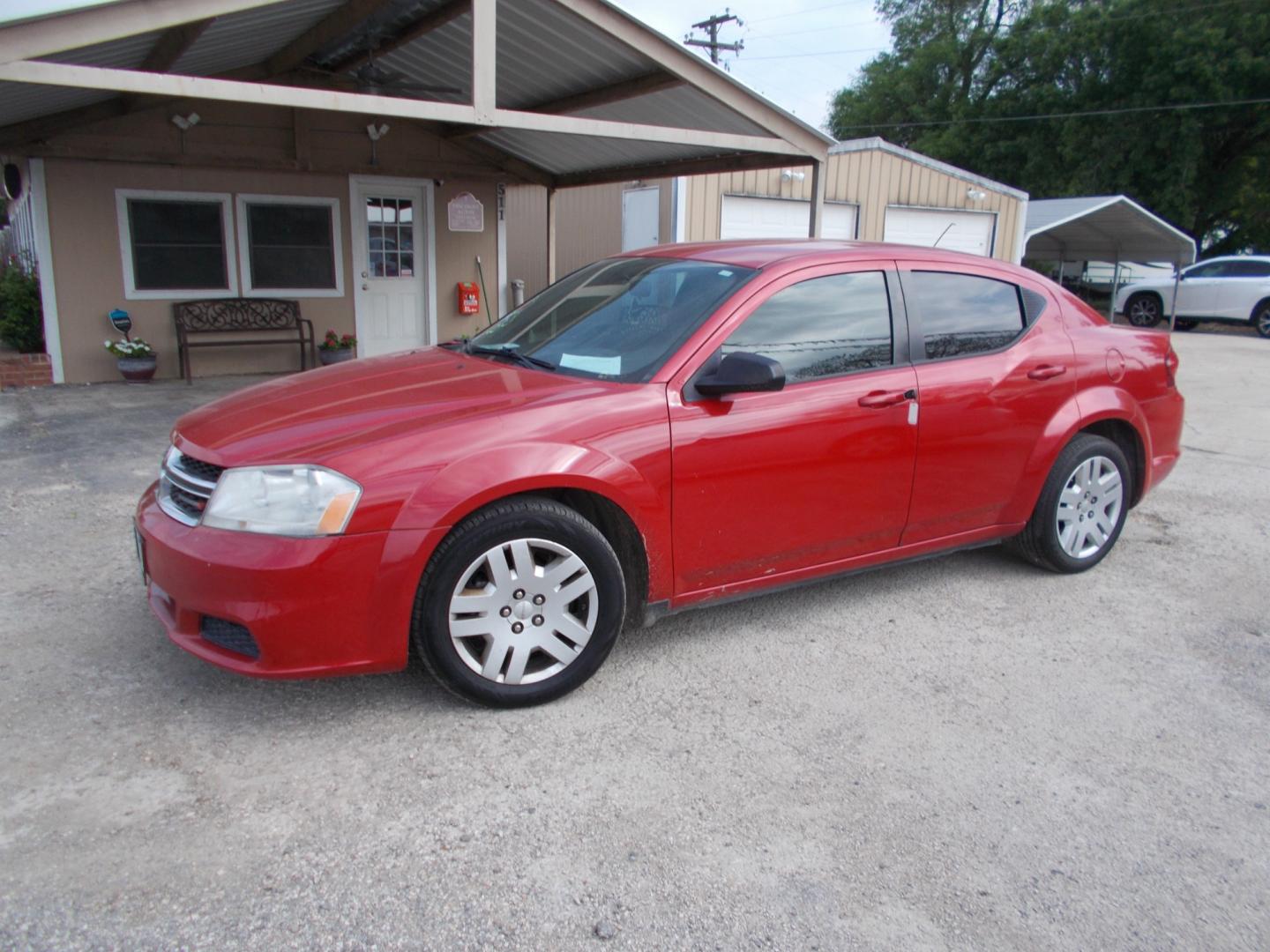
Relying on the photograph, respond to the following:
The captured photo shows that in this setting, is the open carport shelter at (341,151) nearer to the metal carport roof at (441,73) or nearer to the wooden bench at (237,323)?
the metal carport roof at (441,73)

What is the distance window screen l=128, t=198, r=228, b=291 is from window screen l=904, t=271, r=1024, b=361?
868 cm

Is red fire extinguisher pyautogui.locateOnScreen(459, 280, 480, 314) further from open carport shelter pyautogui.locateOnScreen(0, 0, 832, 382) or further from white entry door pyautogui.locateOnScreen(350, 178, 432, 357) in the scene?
white entry door pyautogui.locateOnScreen(350, 178, 432, 357)

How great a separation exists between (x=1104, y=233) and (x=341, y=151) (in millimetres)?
14975

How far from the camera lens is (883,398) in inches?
152

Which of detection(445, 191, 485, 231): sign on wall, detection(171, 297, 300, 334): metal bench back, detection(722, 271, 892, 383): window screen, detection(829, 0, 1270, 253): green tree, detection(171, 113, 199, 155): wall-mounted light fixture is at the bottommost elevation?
detection(171, 297, 300, 334): metal bench back

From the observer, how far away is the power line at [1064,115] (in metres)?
24.1

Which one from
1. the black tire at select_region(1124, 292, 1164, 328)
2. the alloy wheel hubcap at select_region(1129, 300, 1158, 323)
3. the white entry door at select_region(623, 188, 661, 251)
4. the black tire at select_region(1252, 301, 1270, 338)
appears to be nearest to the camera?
the white entry door at select_region(623, 188, 661, 251)

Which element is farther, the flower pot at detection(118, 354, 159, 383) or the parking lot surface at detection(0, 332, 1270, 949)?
the flower pot at detection(118, 354, 159, 383)

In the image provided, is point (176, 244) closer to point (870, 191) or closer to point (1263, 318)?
point (870, 191)

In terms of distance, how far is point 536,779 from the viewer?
2830mm

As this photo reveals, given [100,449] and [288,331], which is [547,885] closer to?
[100,449]

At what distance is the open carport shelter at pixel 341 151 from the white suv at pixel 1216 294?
610 inches

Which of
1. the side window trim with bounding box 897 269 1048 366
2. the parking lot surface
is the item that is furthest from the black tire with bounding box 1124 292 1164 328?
the side window trim with bounding box 897 269 1048 366

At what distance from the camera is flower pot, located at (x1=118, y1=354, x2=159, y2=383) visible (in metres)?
9.82
